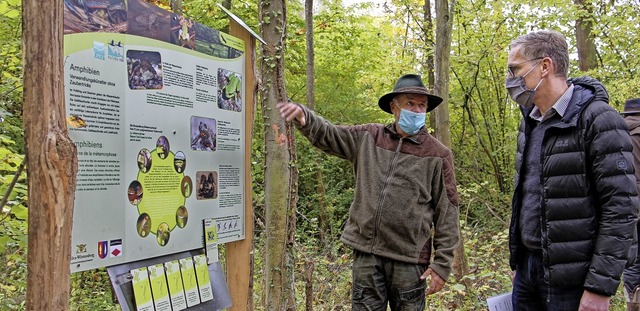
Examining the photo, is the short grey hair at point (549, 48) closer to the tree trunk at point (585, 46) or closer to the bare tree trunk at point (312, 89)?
the bare tree trunk at point (312, 89)

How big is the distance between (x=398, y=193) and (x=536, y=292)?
0.99 m

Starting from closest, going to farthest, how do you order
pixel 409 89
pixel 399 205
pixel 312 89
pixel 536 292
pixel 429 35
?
pixel 536 292
pixel 399 205
pixel 409 89
pixel 312 89
pixel 429 35

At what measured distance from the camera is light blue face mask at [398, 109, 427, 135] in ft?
10.7

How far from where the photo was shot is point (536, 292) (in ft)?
9.16

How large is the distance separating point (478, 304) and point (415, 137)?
338cm

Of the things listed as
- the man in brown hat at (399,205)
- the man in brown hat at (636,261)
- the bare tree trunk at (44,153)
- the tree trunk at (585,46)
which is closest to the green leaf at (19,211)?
the bare tree trunk at (44,153)

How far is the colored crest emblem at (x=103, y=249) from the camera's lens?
2082 mm

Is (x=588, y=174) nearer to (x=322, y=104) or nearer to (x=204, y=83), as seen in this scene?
(x=204, y=83)

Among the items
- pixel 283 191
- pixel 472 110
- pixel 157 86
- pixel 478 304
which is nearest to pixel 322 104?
pixel 472 110

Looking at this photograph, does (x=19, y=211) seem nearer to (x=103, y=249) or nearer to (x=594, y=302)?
(x=103, y=249)

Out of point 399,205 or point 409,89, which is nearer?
point 399,205

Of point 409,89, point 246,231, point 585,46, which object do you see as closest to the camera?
point 246,231


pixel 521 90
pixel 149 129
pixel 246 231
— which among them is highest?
pixel 521 90

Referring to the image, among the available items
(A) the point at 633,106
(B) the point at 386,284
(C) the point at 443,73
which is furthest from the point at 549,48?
(C) the point at 443,73
